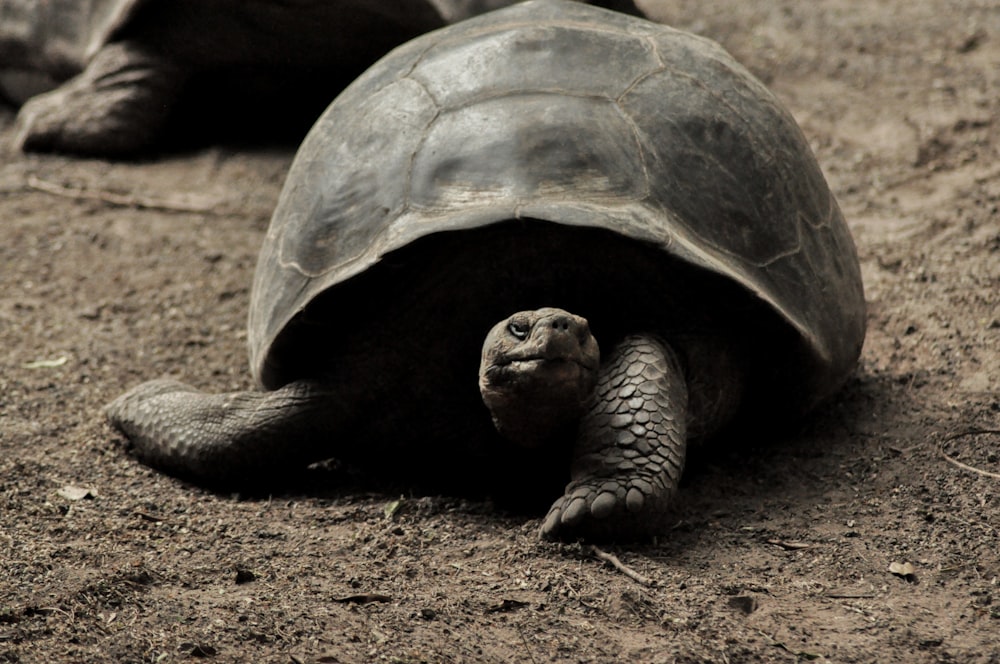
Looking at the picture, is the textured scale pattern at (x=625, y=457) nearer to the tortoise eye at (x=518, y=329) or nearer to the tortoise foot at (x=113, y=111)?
the tortoise eye at (x=518, y=329)

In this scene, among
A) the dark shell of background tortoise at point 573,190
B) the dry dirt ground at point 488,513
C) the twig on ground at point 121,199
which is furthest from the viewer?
the twig on ground at point 121,199

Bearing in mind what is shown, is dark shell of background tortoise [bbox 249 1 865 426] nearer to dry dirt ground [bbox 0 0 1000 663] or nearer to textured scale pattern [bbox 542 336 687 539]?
textured scale pattern [bbox 542 336 687 539]

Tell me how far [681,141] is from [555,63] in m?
0.47

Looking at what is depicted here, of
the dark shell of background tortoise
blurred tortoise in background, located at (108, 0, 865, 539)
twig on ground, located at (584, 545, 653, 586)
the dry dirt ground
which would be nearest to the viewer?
the dry dirt ground

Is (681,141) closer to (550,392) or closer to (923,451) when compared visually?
(550,392)

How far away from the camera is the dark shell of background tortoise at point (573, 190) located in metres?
3.37

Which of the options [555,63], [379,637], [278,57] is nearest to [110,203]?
[278,57]

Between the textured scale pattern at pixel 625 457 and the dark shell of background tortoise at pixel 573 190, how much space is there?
0.30m

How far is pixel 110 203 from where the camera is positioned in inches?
242

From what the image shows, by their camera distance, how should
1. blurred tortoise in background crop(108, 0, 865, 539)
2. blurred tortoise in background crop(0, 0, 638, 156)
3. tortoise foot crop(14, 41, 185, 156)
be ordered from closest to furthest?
1. blurred tortoise in background crop(108, 0, 865, 539)
2. blurred tortoise in background crop(0, 0, 638, 156)
3. tortoise foot crop(14, 41, 185, 156)

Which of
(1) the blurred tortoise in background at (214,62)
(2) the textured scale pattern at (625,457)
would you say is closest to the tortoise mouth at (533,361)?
(2) the textured scale pattern at (625,457)

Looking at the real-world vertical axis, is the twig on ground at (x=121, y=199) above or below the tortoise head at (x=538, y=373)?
below

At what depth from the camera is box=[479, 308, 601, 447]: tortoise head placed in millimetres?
3057

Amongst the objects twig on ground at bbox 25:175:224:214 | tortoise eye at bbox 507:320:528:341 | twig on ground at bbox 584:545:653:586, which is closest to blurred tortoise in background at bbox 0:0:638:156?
twig on ground at bbox 25:175:224:214
